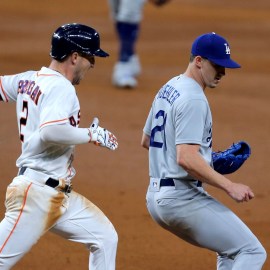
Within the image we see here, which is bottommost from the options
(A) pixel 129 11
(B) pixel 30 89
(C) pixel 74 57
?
(A) pixel 129 11

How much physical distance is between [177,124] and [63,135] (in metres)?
0.67

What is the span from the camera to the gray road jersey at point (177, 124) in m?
5.17

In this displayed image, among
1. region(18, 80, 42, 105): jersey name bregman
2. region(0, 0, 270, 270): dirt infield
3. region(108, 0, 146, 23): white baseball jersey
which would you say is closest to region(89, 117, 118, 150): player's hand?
region(18, 80, 42, 105): jersey name bregman

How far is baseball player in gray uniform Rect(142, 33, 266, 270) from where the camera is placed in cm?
518

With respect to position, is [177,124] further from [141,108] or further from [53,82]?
[141,108]

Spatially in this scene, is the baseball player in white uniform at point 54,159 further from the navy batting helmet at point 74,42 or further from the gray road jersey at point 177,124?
the gray road jersey at point 177,124

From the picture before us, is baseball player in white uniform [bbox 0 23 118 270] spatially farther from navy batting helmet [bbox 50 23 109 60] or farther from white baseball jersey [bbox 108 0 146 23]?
white baseball jersey [bbox 108 0 146 23]

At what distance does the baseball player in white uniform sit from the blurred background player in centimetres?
722

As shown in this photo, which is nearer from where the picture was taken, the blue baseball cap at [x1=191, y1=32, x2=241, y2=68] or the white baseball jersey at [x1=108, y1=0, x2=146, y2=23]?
the blue baseball cap at [x1=191, y1=32, x2=241, y2=68]

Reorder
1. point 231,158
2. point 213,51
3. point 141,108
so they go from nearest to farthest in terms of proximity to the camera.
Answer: point 213,51 → point 231,158 → point 141,108

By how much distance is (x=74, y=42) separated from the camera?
17.5ft

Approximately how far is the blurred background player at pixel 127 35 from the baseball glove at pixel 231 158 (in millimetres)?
7147

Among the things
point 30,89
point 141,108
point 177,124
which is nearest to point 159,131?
point 177,124

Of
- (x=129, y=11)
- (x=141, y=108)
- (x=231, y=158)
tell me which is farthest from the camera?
(x=129, y=11)
